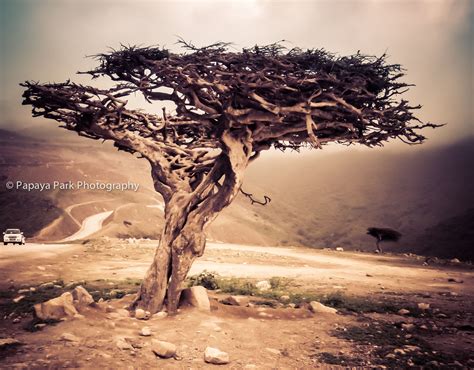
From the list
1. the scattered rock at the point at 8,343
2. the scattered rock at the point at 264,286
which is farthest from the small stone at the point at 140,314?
the scattered rock at the point at 264,286

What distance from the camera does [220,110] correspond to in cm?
725

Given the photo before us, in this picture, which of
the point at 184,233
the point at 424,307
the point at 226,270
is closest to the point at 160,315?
the point at 184,233

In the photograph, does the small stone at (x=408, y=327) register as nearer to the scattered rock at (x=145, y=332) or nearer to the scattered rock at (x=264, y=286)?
the scattered rock at (x=145, y=332)

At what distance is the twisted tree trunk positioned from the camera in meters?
7.22

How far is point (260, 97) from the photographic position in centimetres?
646

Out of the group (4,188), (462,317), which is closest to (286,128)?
(462,317)

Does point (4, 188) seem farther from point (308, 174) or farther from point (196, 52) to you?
point (308, 174)

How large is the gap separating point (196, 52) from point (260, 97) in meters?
1.41

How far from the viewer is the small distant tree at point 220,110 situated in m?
6.39

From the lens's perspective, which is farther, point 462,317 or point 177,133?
point 177,133

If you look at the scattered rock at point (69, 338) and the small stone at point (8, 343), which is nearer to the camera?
the small stone at point (8, 343)

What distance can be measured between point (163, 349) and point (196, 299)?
275 cm

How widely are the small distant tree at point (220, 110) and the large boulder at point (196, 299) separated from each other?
1.25 ft

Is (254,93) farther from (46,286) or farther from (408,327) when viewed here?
(46,286)
